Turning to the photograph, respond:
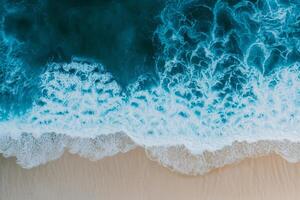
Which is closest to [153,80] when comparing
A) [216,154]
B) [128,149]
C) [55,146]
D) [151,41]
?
[151,41]

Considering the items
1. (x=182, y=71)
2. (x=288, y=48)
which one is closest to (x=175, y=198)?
(x=182, y=71)

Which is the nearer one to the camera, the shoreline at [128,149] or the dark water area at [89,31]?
the shoreline at [128,149]

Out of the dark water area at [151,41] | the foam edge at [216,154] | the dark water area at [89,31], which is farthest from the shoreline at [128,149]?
the dark water area at [89,31]

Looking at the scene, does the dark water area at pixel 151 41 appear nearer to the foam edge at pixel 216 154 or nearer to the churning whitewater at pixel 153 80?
the churning whitewater at pixel 153 80

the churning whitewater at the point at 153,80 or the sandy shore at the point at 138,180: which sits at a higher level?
the churning whitewater at the point at 153,80

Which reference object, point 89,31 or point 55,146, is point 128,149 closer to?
point 55,146

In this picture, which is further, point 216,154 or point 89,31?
point 89,31
